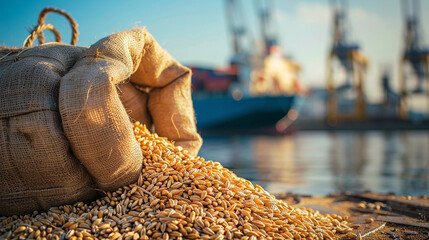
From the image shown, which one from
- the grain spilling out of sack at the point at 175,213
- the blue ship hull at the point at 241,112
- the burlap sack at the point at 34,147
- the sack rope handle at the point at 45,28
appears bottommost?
the blue ship hull at the point at 241,112

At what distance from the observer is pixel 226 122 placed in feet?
96.3

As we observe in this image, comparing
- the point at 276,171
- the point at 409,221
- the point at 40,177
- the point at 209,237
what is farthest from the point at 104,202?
the point at 276,171

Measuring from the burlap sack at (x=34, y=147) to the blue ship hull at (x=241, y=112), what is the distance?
86.1 ft

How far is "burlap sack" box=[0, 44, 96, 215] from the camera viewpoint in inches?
77.7

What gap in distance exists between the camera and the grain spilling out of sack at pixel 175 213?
1894 millimetres

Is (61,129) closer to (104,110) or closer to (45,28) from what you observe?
(104,110)

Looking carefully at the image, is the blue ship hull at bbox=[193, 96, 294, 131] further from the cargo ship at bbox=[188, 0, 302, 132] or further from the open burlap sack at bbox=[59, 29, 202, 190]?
the open burlap sack at bbox=[59, 29, 202, 190]

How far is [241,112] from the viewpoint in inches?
1124

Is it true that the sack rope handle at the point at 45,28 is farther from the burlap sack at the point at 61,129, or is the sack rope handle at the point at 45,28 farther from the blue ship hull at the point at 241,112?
the blue ship hull at the point at 241,112

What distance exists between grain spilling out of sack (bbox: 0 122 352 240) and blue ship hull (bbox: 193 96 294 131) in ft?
84.7

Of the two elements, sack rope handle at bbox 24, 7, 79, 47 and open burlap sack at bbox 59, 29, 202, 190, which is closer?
open burlap sack at bbox 59, 29, 202, 190

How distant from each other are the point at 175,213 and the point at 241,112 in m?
26.7

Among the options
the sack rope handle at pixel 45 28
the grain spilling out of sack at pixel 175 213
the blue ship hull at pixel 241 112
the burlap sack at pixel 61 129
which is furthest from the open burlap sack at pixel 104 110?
the blue ship hull at pixel 241 112

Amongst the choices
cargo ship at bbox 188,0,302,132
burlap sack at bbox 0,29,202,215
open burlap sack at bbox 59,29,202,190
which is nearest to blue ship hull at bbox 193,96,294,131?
cargo ship at bbox 188,0,302,132
